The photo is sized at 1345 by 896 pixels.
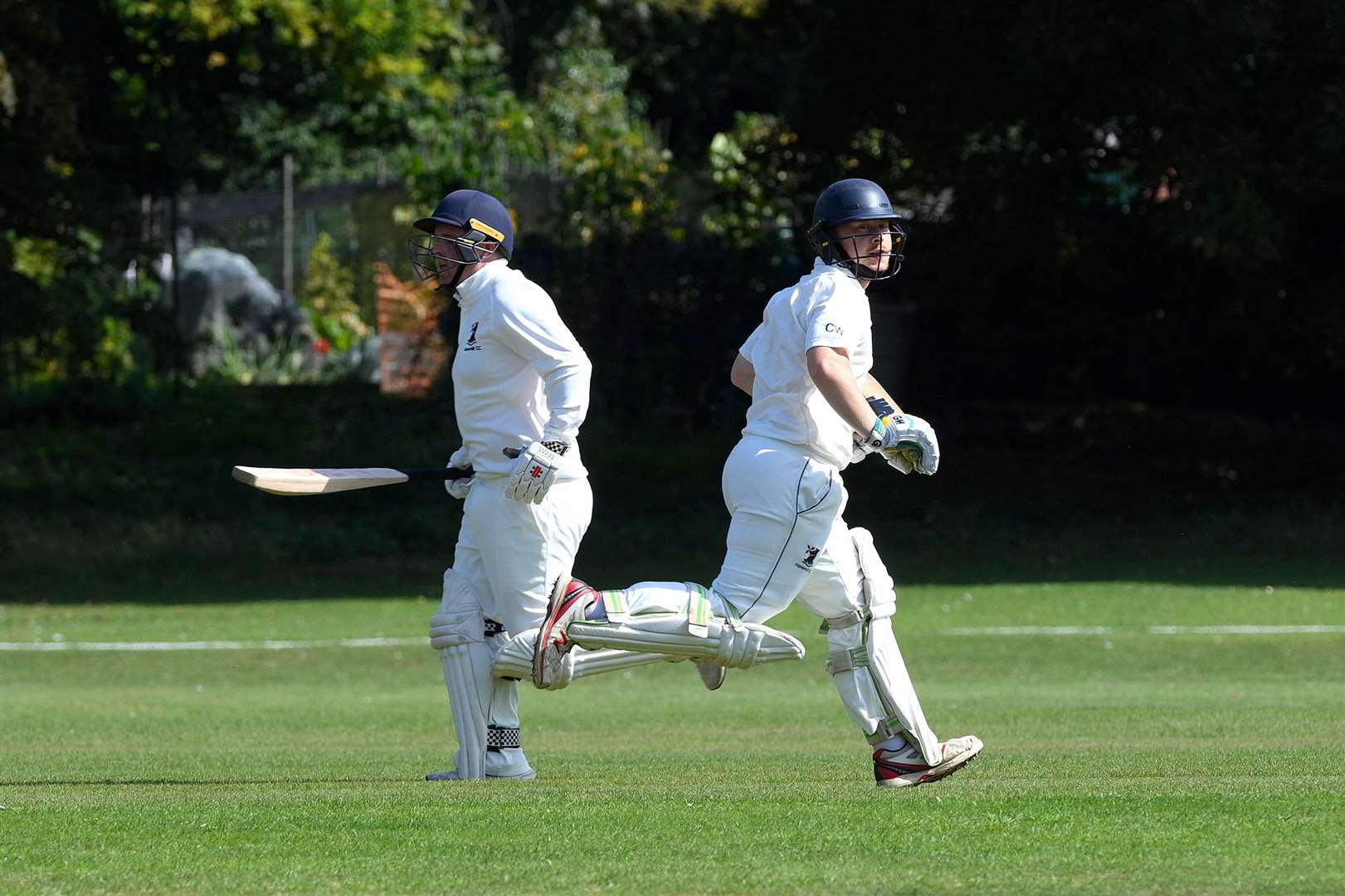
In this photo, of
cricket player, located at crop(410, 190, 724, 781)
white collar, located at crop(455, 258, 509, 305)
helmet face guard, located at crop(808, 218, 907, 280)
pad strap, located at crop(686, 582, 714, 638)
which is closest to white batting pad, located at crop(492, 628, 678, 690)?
cricket player, located at crop(410, 190, 724, 781)

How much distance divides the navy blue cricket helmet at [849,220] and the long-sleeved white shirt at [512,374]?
2.86 ft

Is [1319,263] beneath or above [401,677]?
above

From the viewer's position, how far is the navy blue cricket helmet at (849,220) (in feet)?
21.6

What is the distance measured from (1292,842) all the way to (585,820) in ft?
5.92

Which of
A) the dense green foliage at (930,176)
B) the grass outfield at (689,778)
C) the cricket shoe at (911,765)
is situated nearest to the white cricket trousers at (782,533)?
the cricket shoe at (911,765)

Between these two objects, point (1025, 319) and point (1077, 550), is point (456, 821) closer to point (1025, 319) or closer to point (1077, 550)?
point (1077, 550)

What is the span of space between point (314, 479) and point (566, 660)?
108 cm

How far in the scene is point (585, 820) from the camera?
5.48 metres

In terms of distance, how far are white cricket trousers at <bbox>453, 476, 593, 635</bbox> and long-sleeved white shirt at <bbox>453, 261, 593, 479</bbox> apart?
0.08 meters

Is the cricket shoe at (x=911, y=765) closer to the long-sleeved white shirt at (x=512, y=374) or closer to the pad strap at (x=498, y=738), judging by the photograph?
the pad strap at (x=498, y=738)

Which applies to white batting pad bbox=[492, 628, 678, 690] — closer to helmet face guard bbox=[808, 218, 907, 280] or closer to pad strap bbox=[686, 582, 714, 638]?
pad strap bbox=[686, 582, 714, 638]

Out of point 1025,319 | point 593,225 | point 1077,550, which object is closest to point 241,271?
point 593,225

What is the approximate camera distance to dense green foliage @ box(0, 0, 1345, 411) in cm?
1769

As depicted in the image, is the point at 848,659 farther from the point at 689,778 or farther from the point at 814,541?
the point at 689,778
